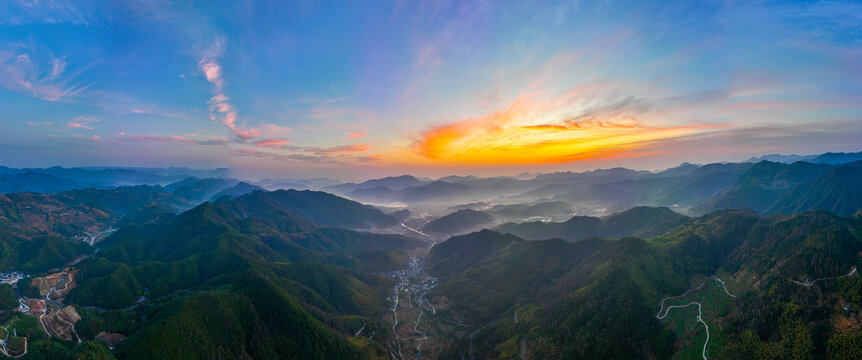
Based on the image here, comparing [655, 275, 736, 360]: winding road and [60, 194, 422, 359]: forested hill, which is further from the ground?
[655, 275, 736, 360]: winding road

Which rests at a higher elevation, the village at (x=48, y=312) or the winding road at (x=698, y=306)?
the winding road at (x=698, y=306)

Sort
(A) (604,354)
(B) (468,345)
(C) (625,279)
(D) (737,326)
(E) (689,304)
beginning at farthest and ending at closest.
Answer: (B) (468,345), (C) (625,279), (E) (689,304), (A) (604,354), (D) (737,326)

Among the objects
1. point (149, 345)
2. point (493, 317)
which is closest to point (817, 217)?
point (493, 317)

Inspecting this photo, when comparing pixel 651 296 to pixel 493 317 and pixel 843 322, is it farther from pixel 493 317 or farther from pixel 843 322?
pixel 493 317

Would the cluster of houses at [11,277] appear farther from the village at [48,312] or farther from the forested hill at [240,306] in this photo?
the forested hill at [240,306]

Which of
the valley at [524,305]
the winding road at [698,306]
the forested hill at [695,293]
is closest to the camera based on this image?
the forested hill at [695,293]

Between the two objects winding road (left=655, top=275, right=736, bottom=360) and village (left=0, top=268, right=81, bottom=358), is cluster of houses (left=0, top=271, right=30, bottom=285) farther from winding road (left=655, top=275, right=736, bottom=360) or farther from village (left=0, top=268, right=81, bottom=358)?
winding road (left=655, top=275, right=736, bottom=360)

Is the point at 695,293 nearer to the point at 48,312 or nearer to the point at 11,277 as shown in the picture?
the point at 48,312

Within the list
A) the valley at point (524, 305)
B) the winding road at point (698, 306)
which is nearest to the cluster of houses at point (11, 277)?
the valley at point (524, 305)

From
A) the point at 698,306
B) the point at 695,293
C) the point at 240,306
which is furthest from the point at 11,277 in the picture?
the point at 695,293

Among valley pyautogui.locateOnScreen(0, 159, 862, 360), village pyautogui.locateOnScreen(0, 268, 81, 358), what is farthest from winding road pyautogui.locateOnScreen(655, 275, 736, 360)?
village pyautogui.locateOnScreen(0, 268, 81, 358)

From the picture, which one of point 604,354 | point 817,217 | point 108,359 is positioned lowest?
point 604,354
